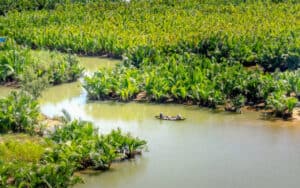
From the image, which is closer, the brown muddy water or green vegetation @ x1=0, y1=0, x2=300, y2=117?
the brown muddy water

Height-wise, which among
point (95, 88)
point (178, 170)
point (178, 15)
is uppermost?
point (178, 15)

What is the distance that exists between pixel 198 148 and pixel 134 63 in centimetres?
660

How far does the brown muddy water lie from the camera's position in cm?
1027

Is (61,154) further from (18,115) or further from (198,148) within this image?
(198,148)

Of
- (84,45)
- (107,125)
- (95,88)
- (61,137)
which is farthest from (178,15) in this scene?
(61,137)

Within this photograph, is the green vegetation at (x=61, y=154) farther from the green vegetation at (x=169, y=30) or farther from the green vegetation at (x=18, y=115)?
the green vegetation at (x=169, y=30)

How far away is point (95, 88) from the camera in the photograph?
15.3 meters

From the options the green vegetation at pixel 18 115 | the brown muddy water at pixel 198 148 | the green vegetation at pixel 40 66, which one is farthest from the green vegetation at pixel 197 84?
the green vegetation at pixel 18 115

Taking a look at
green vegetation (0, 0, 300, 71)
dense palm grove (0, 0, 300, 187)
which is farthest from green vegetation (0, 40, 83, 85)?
green vegetation (0, 0, 300, 71)

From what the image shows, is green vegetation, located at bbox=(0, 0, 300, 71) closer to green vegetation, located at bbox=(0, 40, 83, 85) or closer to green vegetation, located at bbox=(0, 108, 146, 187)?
green vegetation, located at bbox=(0, 40, 83, 85)

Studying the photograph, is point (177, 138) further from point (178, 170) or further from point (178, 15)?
point (178, 15)

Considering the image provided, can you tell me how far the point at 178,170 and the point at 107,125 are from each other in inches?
134

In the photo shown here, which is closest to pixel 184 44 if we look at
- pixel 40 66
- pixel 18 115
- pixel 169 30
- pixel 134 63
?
pixel 134 63

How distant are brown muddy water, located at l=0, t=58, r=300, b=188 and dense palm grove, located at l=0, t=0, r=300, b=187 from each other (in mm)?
365
